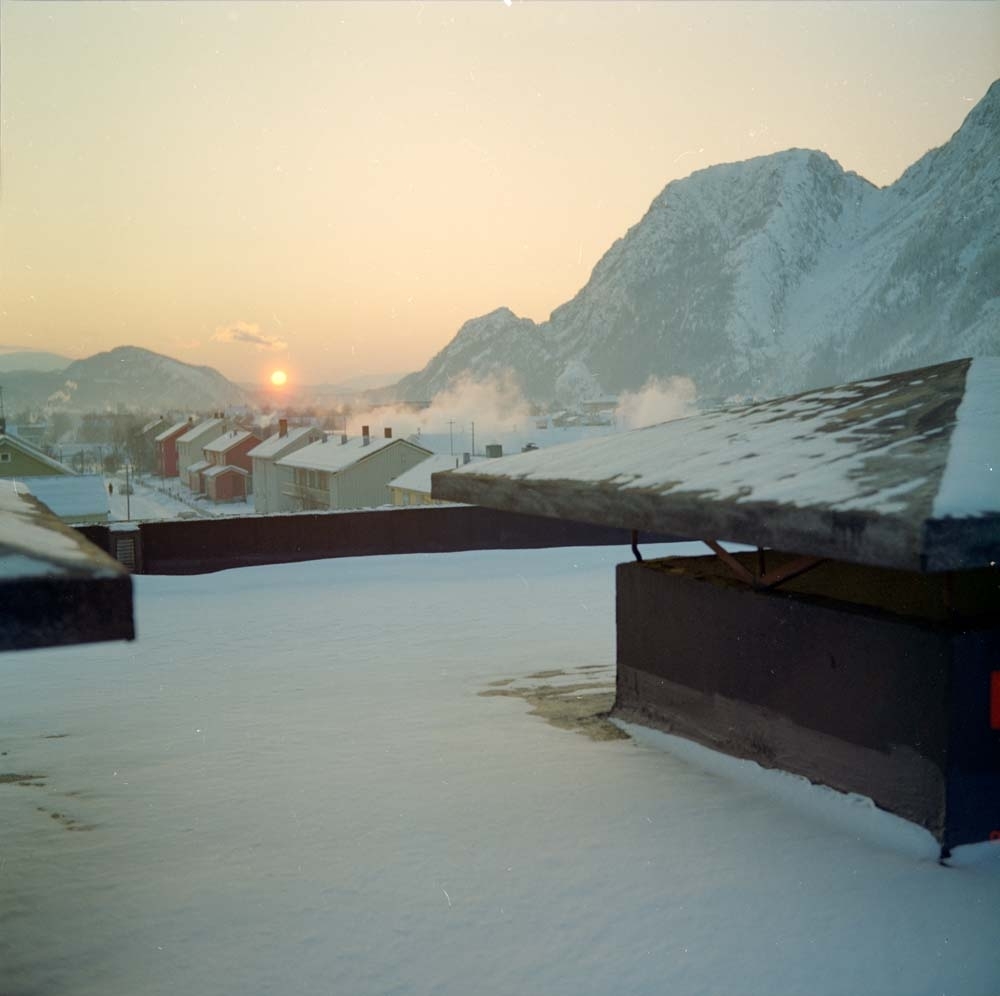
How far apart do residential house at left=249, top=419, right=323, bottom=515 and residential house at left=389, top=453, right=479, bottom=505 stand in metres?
14.2

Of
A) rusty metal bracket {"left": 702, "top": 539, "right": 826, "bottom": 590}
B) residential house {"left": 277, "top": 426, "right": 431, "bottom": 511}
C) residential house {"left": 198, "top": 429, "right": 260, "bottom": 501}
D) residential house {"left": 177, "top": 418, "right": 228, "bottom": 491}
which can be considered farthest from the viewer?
residential house {"left": 177, "top": 418, "right": 228, "bottom": 491}

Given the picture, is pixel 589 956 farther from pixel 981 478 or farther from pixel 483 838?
pixel 981 478

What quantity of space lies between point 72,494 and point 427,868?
3326 cm

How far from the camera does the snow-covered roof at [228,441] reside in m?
68.1

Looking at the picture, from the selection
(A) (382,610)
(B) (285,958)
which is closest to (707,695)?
(B) (285,958)

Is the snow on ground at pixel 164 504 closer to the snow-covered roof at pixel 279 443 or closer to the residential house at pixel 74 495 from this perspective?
the snow-covered roof at pixel 279 443

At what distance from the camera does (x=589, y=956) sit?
16.4 feet

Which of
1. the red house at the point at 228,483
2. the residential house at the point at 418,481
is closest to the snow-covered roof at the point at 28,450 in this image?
the residential house at the point at 418,481

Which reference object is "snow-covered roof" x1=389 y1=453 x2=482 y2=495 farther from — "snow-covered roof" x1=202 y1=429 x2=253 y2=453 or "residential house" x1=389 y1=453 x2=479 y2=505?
"snow-covered roof" x1=202 y1=429 x2=253 y2=453

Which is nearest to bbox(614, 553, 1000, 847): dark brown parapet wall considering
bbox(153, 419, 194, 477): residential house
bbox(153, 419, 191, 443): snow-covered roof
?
bbox(153, 419, 191, 443): snow-covered roof

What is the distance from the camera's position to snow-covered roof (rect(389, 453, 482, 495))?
41625mm

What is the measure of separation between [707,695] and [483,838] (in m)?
2.57

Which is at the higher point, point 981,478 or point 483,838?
point 981,478

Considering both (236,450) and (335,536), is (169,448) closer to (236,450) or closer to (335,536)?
(236,450)
